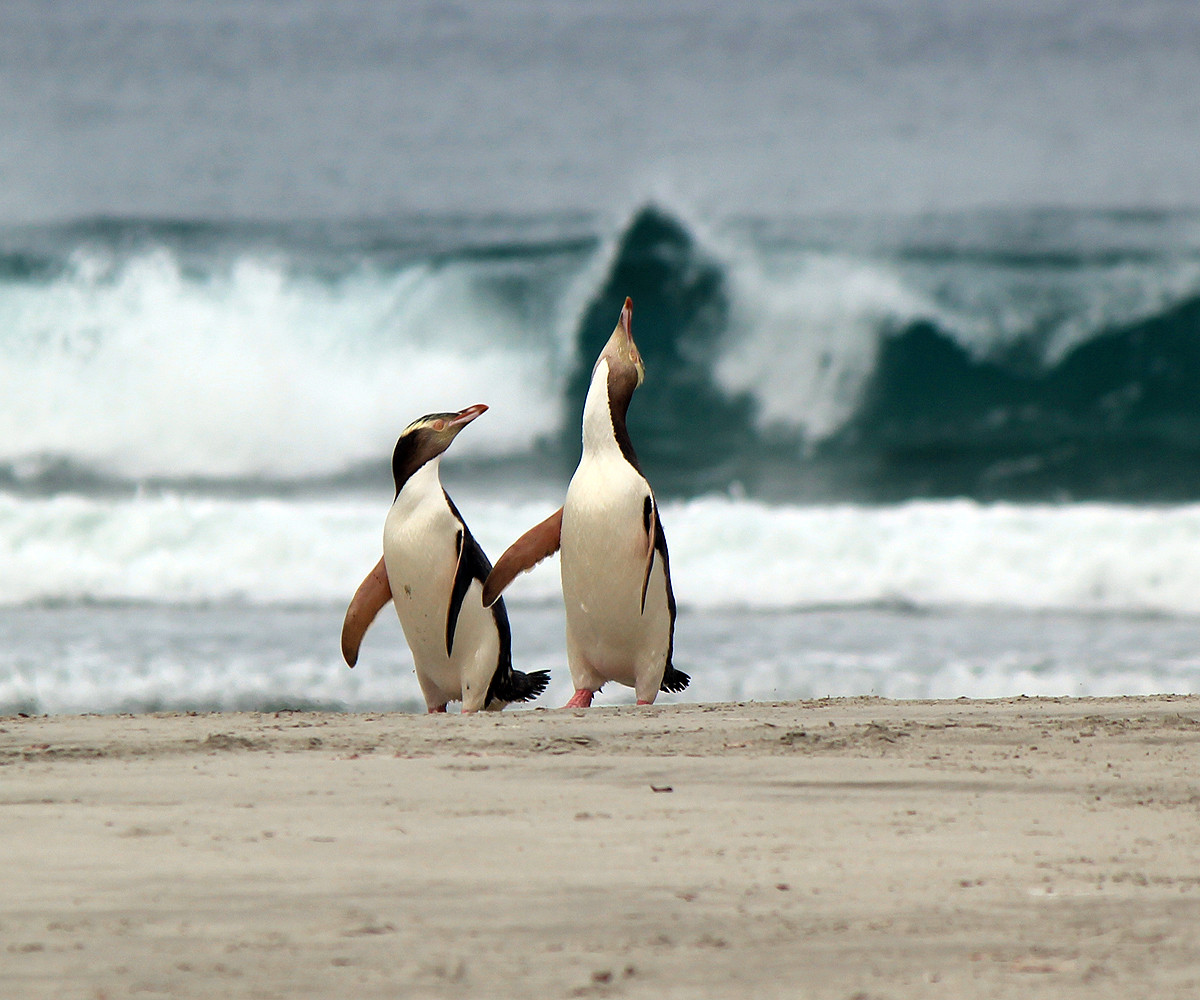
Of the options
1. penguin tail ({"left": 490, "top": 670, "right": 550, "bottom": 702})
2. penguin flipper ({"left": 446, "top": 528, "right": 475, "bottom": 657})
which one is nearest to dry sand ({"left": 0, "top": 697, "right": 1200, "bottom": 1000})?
penguin flipper ({"left": 446, "top": 528, "right": 475, "bottom": 657})

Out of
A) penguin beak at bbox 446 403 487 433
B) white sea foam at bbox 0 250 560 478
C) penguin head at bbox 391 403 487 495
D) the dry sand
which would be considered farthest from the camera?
white sea foam at bbox 0 250 560 478

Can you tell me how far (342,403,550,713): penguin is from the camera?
18.5ft

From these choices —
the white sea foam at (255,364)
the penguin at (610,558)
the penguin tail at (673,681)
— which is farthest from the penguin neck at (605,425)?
the white sea foam at (255,364)

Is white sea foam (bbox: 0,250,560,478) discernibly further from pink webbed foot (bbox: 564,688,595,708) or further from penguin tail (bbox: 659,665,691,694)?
pink webbed foot (bbox: 564,688,595,708)

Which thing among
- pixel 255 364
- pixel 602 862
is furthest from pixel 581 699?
pixel 255 364

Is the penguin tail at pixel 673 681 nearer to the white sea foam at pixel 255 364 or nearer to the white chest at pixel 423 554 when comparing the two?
the white chest at pixel 423 554

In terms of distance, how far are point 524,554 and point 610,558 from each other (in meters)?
0.36

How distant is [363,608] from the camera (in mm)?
5922

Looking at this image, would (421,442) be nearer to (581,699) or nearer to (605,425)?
(605,425)

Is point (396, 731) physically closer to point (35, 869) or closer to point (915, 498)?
point (35, 869)

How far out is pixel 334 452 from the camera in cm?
1559

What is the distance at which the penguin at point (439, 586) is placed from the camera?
5645 mm

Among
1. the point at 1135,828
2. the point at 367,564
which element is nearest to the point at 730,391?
the point at 367,564

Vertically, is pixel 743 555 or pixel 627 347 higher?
pixel 627 347
